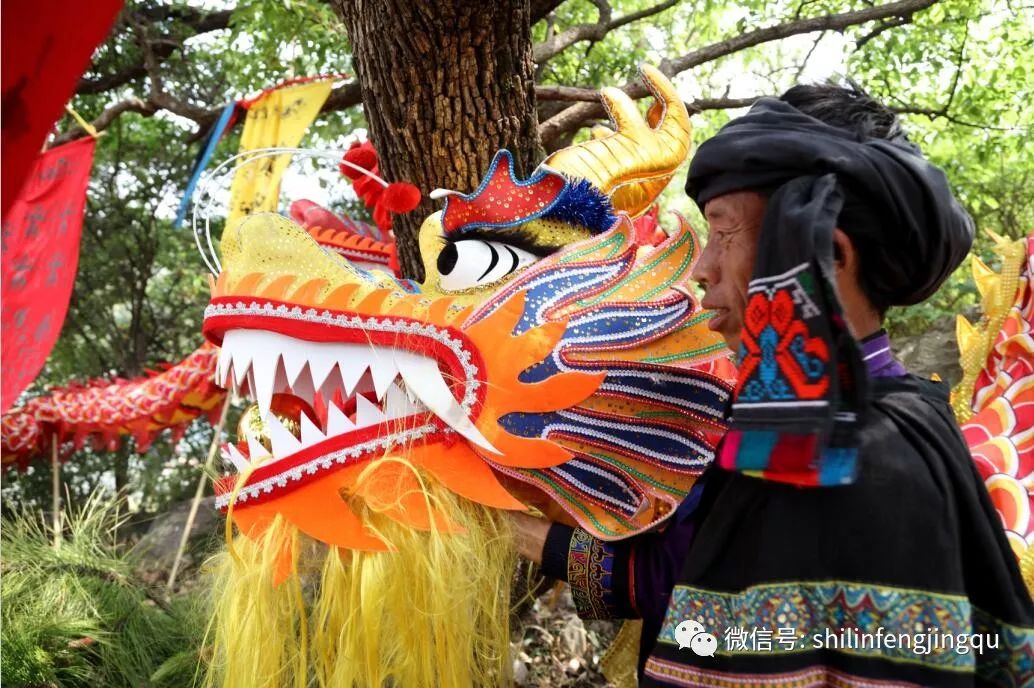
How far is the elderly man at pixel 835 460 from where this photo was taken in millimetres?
1224

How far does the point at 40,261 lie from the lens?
3.69 m

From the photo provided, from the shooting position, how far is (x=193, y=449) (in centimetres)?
809

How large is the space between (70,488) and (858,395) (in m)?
7.92

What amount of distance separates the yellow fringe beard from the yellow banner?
8.94 feet

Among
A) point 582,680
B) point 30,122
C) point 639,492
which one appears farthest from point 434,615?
point 582,680

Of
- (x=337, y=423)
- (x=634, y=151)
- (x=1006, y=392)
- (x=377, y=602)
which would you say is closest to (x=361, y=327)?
(x=337, y=423)

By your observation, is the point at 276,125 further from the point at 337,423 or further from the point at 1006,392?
the point at 1006,392

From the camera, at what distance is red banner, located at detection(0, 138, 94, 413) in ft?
10.8

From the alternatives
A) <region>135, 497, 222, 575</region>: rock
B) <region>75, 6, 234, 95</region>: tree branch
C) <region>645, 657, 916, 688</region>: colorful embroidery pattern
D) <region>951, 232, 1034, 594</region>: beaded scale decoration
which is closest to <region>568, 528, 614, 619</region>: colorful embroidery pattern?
<region>645, 657, 916, 688</region>: colorful embroidery pattern

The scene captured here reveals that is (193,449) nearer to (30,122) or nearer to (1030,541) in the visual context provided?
(1030,541)

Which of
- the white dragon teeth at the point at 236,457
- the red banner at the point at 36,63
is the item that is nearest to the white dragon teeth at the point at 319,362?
the white dragon teeth at the point at 236,457

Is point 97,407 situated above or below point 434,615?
above

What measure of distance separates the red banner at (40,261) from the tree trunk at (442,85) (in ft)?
5.01

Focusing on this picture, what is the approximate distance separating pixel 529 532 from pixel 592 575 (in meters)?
0.16
